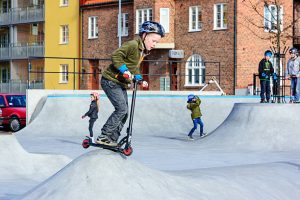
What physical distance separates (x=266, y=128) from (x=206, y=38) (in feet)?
82.2

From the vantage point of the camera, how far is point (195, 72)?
135 ft

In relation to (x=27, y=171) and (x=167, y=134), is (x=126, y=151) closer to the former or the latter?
(x=27, y=171)

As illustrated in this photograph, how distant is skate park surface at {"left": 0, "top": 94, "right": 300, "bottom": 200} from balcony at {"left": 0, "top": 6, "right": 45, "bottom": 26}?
30994 millimetres

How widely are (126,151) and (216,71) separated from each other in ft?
105

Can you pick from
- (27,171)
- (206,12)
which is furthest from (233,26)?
(27,171)

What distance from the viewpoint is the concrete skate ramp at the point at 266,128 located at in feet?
Result: 53.4

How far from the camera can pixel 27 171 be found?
1227 centimetres

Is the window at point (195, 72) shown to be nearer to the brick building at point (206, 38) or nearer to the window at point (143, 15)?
the brick building at point (206, 38)

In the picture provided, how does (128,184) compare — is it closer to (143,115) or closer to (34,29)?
(143,115)

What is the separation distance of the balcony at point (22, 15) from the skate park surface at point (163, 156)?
31.0 m

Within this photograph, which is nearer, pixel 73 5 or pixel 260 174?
pixel 260 174

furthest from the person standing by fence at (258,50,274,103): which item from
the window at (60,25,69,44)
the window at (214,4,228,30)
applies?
the window at (60,25,69,44)

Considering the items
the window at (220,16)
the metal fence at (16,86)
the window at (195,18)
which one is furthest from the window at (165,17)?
the metal fence at (16,86)

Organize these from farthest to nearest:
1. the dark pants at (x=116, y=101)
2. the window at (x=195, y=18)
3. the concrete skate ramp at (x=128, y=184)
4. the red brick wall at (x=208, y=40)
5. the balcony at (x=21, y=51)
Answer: the balcony at (x=21, y=51) < the window at (x=195, y=18) < the red brick wall at (x=208, y=40) < the dark pants at (x=116, y=101) < the concrete skate ramp at (x=128, y=184)
